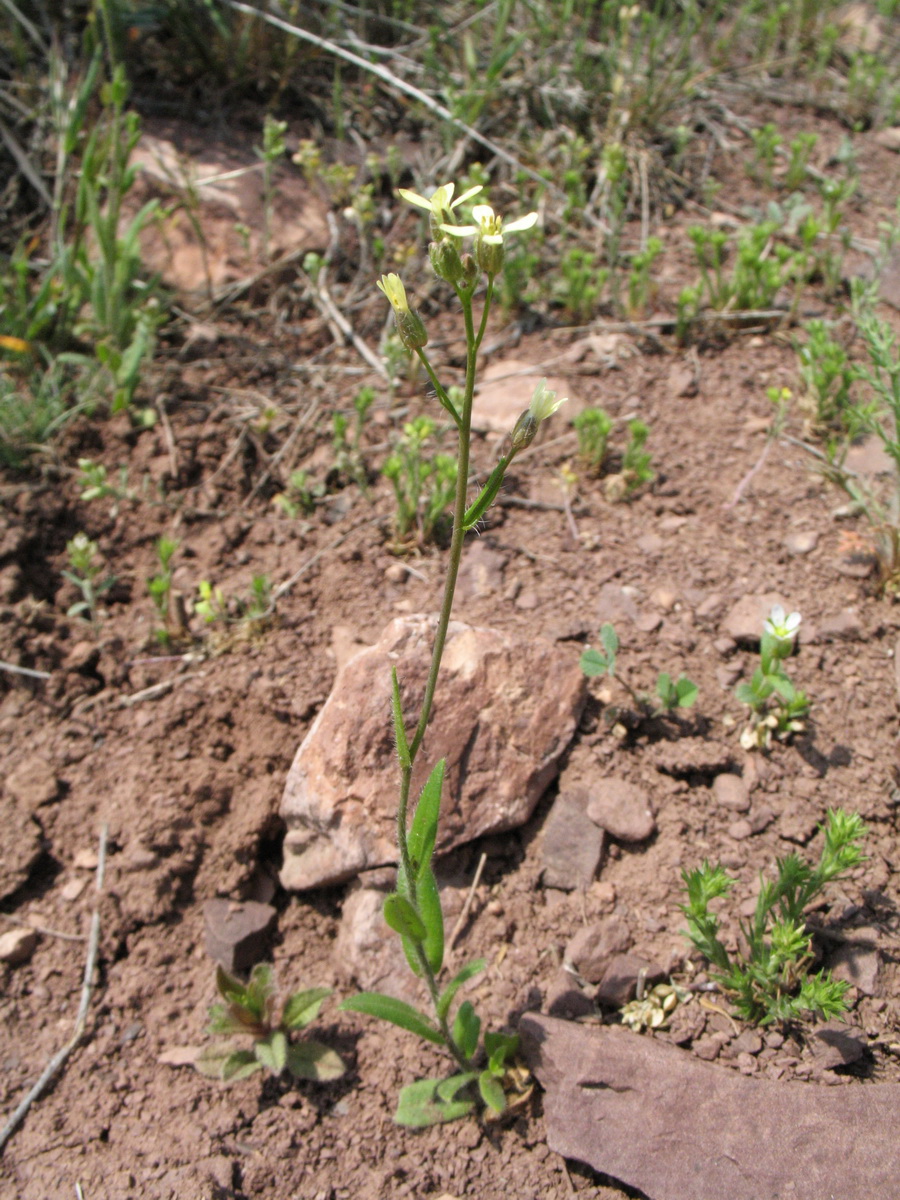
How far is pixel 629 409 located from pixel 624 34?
211 cm

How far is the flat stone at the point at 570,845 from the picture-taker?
7.55 ft

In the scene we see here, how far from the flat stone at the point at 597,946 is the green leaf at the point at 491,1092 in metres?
0.32

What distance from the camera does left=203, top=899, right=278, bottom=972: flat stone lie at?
7.64 ft

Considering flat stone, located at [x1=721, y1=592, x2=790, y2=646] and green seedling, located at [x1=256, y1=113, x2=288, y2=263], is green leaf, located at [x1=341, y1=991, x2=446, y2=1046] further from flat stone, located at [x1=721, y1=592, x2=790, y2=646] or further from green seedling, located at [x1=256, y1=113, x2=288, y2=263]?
green seedling, located at [x1=256, y1=113, x2=288, y2=263]

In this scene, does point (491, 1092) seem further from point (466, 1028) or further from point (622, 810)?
point (622, 810)

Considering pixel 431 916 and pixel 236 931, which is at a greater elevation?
pixel 431 916

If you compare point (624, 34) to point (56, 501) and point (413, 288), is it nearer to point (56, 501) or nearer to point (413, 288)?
point (413, 288)

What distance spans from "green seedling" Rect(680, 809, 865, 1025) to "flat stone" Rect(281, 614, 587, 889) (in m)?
0.53

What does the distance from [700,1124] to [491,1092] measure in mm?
423

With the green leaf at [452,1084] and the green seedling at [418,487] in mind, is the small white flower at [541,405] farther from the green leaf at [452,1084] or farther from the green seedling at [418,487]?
the green leaf at [452,1084]

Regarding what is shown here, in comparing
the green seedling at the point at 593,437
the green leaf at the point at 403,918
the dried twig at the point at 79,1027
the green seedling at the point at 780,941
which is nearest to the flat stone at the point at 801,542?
the green seedling at the point at 593,437

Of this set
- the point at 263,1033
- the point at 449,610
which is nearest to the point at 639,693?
the point at 449,610

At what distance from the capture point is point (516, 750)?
2381mm

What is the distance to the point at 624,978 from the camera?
7.00ft
